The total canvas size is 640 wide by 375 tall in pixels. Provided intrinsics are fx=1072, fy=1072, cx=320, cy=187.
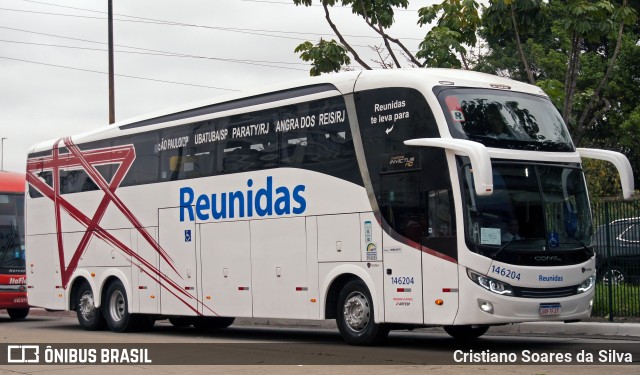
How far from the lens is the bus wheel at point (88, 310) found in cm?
2256

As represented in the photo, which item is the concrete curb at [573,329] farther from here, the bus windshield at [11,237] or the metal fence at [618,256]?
the bus windshield at [11,237]

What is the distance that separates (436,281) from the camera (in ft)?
48.9

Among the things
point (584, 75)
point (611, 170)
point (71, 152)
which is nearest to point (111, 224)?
point (71, 152)

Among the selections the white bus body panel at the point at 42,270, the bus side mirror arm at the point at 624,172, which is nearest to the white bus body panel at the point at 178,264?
the white bus body panel at the point at 42,270

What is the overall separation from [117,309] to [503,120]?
33.6ft

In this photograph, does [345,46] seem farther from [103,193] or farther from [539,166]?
[539,166]

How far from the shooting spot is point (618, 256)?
19.0 meters

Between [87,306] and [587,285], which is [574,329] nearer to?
[587,285]

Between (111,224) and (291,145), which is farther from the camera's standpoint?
(111,224)

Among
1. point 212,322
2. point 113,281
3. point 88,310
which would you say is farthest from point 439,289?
point 88,310

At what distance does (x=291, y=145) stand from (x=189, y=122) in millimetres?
3363

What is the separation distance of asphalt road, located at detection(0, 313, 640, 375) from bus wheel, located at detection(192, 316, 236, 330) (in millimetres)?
901

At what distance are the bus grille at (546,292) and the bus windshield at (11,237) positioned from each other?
16.0 metres

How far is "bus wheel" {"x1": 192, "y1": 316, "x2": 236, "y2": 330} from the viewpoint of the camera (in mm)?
21969
